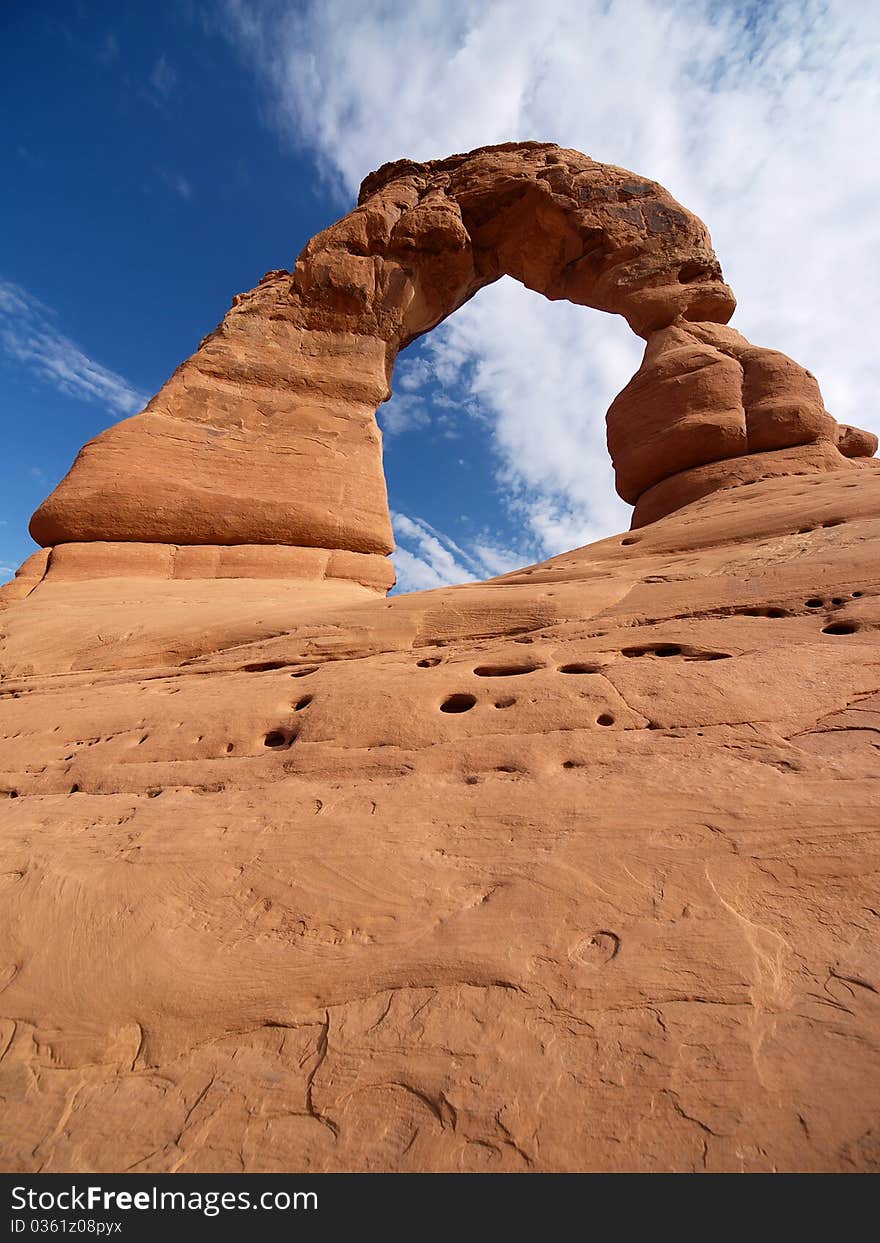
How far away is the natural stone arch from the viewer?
904 centimetres

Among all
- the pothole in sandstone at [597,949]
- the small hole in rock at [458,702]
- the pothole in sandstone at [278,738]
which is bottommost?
the pothole in sandstone at [597,949]

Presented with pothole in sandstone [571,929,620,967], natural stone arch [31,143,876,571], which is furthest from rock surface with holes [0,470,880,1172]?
natural stone arch [31,143,876,571]

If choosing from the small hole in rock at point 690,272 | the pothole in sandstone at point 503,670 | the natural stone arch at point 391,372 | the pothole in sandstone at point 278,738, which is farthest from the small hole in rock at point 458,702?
the small hole in rock at point 690,272

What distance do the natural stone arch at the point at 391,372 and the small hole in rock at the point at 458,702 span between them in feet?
20.0

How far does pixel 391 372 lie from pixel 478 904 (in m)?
12.2

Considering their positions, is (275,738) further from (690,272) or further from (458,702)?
(690,272)

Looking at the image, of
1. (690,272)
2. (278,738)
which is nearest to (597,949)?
(278,738)

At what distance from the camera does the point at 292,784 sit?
339 cm

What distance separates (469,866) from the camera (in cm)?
254

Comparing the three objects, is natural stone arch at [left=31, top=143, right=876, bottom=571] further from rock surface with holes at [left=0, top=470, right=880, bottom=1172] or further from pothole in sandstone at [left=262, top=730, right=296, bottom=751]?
pothole in sandstone at [left=262, top=730, right=296, bottom=751]

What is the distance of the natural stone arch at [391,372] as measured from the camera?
904 centimetres

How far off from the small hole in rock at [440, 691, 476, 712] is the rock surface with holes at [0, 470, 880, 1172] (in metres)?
0.02

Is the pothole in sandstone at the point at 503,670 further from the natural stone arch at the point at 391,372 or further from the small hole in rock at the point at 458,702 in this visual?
the natural stone arch at the point at 391,372
